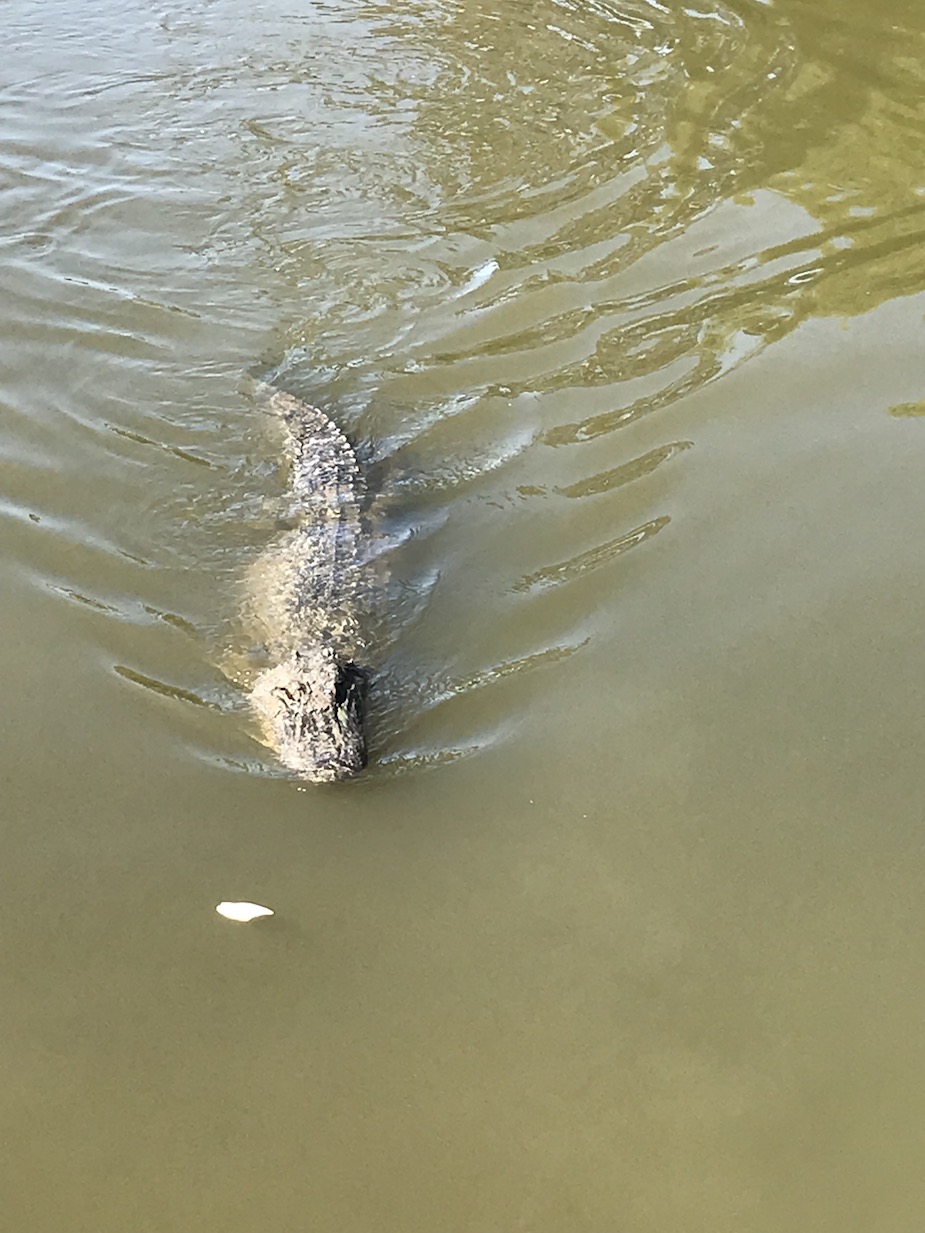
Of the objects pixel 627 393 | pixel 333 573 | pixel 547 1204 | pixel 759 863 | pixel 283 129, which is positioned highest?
pixel 283 129

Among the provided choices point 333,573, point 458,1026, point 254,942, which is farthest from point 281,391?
Answer: point 458,1026

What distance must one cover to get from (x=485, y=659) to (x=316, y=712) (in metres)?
0.67

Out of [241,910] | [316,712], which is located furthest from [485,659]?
[241,910]

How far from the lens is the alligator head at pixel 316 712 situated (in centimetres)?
389

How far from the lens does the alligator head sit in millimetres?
3887

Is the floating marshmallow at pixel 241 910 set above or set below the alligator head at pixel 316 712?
below

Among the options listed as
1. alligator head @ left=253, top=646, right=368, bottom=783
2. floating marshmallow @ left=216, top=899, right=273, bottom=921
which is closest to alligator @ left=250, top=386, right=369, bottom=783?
alligator head @ left=253, top=646, right=368, bottom=783

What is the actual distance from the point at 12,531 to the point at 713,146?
475cm

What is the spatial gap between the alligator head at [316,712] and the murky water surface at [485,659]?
0.10m

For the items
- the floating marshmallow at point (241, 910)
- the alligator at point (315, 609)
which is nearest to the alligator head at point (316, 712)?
the alligator at point (315, 609)

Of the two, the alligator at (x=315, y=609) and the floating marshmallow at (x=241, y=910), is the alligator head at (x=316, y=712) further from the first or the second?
the floating marshmallow at (x=241, y=910)

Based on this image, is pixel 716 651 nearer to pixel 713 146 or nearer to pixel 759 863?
pixel 759 863

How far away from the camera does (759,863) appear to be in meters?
3.67

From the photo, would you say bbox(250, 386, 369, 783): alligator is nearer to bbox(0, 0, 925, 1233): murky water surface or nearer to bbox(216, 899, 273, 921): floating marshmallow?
bbox(0, 0, 925, 1233): murky water surface
